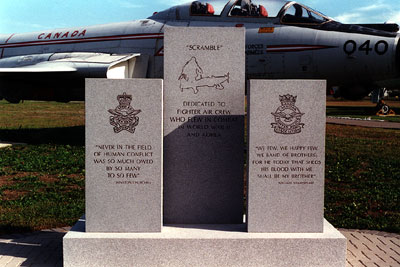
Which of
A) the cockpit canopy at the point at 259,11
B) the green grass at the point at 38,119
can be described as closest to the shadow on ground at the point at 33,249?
the cockpit canopy at the point at 259,11

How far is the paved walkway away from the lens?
4766 mm

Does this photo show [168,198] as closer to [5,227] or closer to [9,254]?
[9,254]

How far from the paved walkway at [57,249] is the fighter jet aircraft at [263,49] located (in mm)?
6391

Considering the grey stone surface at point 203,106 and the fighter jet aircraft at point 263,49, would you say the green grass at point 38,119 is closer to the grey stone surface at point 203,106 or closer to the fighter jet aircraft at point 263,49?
the fighter jet aircraft at point 263,49

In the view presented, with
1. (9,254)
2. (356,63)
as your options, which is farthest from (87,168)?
(356,63)

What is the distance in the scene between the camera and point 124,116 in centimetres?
468

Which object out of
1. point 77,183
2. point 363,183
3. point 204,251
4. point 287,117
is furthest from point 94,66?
point 204,251

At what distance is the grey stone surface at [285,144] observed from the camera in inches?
183

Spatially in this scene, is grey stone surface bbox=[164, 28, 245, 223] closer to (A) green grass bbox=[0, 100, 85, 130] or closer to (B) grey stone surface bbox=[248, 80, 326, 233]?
(B) grey stone surface bbox=[248, 80, 326, 233]

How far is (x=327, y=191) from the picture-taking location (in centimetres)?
845

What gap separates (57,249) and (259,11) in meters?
8.70

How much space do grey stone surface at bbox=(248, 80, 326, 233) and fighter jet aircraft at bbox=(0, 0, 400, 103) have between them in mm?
7111

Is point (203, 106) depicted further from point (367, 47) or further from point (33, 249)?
point (367, 47)

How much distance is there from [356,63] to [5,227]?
9071 mm
